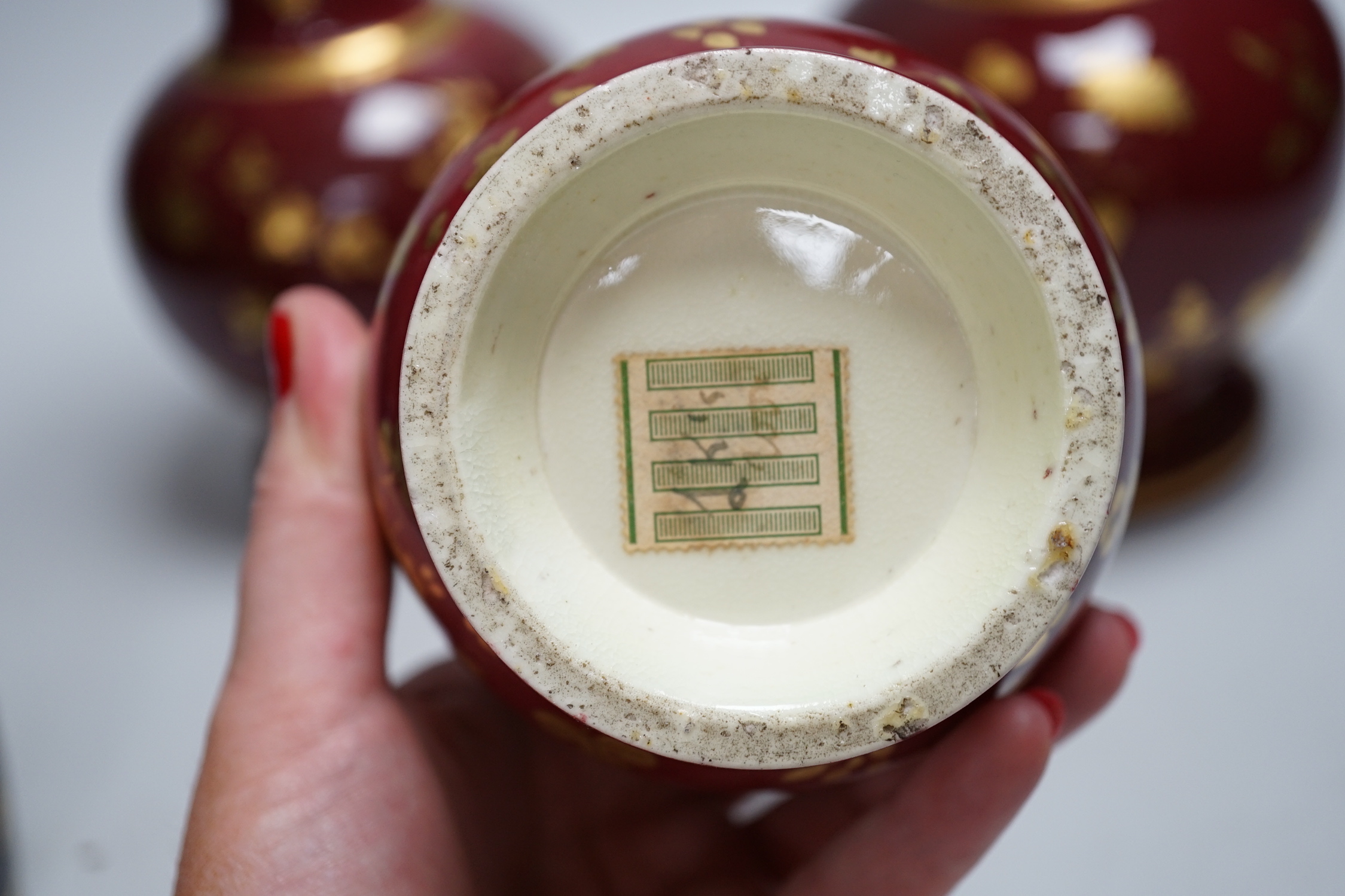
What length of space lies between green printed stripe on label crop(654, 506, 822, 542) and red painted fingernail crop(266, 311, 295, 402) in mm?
299

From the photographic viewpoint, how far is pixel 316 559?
0.74 meters

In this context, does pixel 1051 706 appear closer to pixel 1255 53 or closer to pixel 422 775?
pixel 422 775

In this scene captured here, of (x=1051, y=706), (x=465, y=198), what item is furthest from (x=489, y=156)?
(x=1051, y=706)

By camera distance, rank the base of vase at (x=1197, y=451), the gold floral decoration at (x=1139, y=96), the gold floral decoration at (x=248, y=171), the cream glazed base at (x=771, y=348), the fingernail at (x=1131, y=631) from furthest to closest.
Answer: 1. the base of vase at (x=1197, y=451)
2. the gold floral decoration at (x=248, y=171)
3. the gold floral decoration at (x=1139, y=96)
4. the fingernail at (x=1131, y=631)
5. the cream glazed base at (x=771, y=348)

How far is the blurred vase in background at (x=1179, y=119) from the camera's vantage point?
3.12ft

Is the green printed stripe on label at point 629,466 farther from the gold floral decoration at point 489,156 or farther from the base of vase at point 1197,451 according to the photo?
the base of vase at point 1197,451

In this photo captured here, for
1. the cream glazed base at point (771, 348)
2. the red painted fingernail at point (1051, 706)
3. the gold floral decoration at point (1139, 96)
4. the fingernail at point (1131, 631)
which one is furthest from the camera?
the gold floral decoration at point (1139, 96)

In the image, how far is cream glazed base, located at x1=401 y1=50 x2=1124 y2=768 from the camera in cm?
56

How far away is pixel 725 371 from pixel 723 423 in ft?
0.08

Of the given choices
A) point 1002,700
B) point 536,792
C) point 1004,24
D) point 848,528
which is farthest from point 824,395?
point 1004,24

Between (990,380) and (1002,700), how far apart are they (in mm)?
165

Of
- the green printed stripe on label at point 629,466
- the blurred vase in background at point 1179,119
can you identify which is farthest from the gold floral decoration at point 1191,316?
the green printed stripe on label at point 629,466

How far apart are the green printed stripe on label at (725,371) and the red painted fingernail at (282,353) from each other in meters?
0.29

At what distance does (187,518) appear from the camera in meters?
1.24
